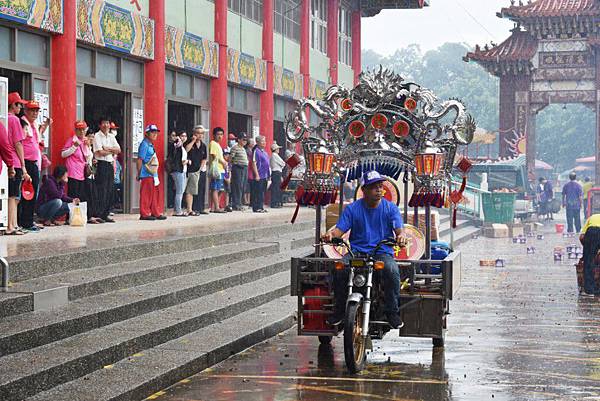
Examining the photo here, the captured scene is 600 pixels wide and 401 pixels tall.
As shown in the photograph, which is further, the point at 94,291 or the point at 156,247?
the point at 156,247

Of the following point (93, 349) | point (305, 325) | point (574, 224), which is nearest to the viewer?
point (93, 349)

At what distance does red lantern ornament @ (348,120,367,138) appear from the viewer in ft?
42.1

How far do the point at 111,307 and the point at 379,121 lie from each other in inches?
134

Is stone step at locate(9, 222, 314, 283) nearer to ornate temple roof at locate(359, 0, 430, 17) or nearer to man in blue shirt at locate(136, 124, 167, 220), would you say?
man in blue shirt at locate(136, 124, 167, 220)

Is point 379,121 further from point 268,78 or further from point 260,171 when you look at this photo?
point 268,78

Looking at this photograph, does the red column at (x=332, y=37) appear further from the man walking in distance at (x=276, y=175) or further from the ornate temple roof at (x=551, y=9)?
the ornate temple roof at (x=551, y=9)

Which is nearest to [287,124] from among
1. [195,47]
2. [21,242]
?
[21,242]

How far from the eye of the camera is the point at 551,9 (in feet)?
156

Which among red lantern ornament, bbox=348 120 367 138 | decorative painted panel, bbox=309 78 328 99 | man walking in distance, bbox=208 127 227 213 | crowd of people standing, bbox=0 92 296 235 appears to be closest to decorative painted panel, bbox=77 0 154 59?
crowd of people standing, bbox=0 92 296 235

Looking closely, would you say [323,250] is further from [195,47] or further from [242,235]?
[195,47]

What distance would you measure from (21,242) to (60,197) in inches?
165

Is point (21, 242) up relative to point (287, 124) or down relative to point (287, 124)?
down

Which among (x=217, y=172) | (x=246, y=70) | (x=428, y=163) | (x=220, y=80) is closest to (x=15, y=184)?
(x=428, y=163)

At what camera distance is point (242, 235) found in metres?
19.2
